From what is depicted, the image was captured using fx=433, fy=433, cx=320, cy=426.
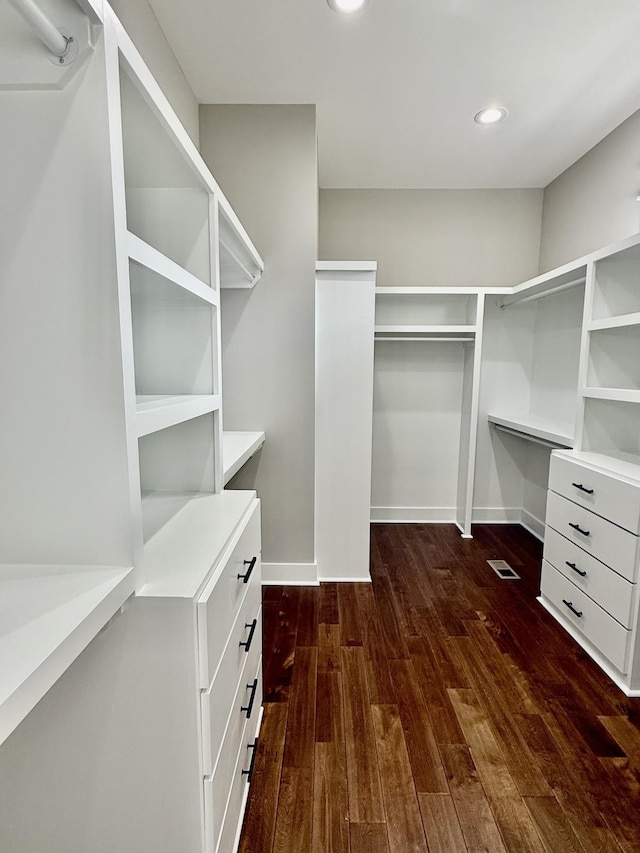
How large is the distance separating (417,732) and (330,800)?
0.41m

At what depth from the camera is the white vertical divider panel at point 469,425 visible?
3.20 metres

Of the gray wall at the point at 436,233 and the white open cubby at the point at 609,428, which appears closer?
the white open cubby at the point at 609,428

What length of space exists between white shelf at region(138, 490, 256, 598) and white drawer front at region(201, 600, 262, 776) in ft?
0.77

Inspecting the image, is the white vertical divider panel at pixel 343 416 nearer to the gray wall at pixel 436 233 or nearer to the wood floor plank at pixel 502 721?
the wood floor plank at pixel 502 721

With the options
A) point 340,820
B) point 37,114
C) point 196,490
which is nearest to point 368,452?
point 196,490

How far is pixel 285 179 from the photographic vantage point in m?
2.45

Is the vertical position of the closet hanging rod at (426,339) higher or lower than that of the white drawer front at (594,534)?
higher

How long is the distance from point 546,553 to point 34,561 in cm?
249

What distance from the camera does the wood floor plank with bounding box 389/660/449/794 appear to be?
1409mm

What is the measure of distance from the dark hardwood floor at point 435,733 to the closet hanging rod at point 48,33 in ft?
6.09

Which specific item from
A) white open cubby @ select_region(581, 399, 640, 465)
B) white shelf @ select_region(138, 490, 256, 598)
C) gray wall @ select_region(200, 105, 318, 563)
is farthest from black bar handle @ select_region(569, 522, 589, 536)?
white shelf @ select_region(138, 490, 256, 598)

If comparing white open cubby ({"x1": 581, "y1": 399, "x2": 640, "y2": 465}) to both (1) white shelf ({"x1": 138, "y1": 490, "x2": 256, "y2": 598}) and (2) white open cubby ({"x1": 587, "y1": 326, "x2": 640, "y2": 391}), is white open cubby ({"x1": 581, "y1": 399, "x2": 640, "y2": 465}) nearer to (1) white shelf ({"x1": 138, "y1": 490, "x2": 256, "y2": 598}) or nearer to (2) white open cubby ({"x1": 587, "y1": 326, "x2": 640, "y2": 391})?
(2) white open cubby ({"x1": 587, "y1": 326, "x2": 640, "y2": 391})

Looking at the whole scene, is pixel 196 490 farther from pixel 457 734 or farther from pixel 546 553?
pixel 546 553

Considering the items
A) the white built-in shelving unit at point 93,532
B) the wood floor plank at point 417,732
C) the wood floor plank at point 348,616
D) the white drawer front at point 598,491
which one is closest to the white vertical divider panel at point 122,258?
the white built-in shelving unit at point 93,532
